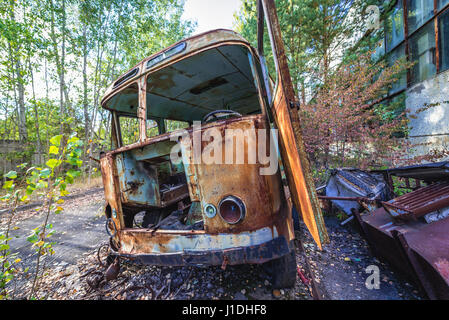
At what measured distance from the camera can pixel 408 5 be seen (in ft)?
21.7

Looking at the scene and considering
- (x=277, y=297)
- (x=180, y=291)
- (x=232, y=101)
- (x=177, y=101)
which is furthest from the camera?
(x=232, y=101)

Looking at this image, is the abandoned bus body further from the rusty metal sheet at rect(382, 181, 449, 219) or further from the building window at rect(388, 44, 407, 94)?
the building window at rect(388, 44, 407, 94)

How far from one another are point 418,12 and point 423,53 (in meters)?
1.53

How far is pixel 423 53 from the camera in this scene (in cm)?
612

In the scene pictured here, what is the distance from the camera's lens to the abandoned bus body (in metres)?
1.50

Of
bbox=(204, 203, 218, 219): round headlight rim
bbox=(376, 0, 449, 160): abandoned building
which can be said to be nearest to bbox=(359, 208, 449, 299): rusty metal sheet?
bbox=(204, 203, 218, 219): round headlight rim

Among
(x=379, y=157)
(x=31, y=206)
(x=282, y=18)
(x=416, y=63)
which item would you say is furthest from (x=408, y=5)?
(x=31, y=206)

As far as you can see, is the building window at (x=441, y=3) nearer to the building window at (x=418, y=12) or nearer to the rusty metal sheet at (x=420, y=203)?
the building window at (x=418, y=12)

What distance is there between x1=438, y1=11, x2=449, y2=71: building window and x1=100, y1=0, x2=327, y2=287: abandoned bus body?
7222 millimetres

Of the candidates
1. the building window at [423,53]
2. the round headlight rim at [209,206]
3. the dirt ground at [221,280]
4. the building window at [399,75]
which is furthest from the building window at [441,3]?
the round headlight rim at [209,206]

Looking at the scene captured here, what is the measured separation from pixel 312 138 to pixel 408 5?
6837 mm

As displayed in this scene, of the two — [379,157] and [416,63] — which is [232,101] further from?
[416,63]

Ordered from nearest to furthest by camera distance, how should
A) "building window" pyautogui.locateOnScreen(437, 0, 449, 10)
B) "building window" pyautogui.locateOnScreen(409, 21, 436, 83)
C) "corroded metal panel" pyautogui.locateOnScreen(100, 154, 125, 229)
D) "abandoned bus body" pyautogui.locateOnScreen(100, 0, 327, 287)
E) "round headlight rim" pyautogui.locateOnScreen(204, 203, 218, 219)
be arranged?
"abandoned bus body" pyautogui.locateOnScreen(100, 0, 327, 287) < "round headlight rim" pyautogui.locateOnScreen(204, 203, 218, 219) < "corroded metal panel" pyautogui.locateOnScreen(100, 154, 125, 229) < "building window" pyautogui.locateOnScreen(437, 0, 449, 10) < "building window" pyautogui.locateOnScreen(409, 21, 436, 83)

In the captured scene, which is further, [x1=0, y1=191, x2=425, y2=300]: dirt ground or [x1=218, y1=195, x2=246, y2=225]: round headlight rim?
[x1=0, y1=191, x2=425, y2=300]: dirt ground
